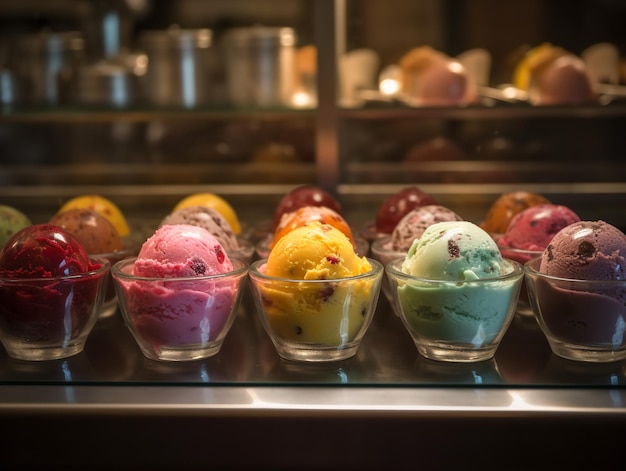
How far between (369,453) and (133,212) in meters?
1.42

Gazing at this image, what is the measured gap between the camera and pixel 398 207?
5.86ft

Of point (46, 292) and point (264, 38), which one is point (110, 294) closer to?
point (46, 292)

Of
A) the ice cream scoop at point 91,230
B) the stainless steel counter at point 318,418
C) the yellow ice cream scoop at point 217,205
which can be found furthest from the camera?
the yellow ice cream scoop at point 217,205

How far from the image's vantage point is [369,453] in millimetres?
1149

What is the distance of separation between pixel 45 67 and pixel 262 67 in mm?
662

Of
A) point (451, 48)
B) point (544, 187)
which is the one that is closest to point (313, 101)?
point (451, 48)

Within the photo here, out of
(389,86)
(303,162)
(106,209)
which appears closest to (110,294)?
(106,209)

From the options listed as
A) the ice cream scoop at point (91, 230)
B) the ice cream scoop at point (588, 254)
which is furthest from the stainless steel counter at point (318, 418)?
the ice cream scoop at point (91, 230)

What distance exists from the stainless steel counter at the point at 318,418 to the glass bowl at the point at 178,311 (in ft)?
0.25

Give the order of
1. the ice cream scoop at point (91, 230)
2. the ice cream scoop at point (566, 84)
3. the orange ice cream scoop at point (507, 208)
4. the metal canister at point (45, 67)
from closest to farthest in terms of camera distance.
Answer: the ice cream scoop at point (91, 230) → the orange ice cream scoop at point (507, 208) → the ice cream scoop at point (566, 84) → the metal canister at point (45, 67)

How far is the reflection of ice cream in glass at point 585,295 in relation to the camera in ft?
4.11

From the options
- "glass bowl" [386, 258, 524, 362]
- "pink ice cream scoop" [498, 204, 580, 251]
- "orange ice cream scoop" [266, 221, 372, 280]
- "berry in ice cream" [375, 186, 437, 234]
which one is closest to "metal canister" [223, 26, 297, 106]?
"berry in ice cream" [375, 186, 437, 234]

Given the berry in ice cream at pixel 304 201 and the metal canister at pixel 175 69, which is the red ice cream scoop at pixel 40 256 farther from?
the metal canister at pixel 175 69

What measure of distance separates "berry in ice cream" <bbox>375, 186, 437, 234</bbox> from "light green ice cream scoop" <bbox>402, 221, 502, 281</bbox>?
41cm
